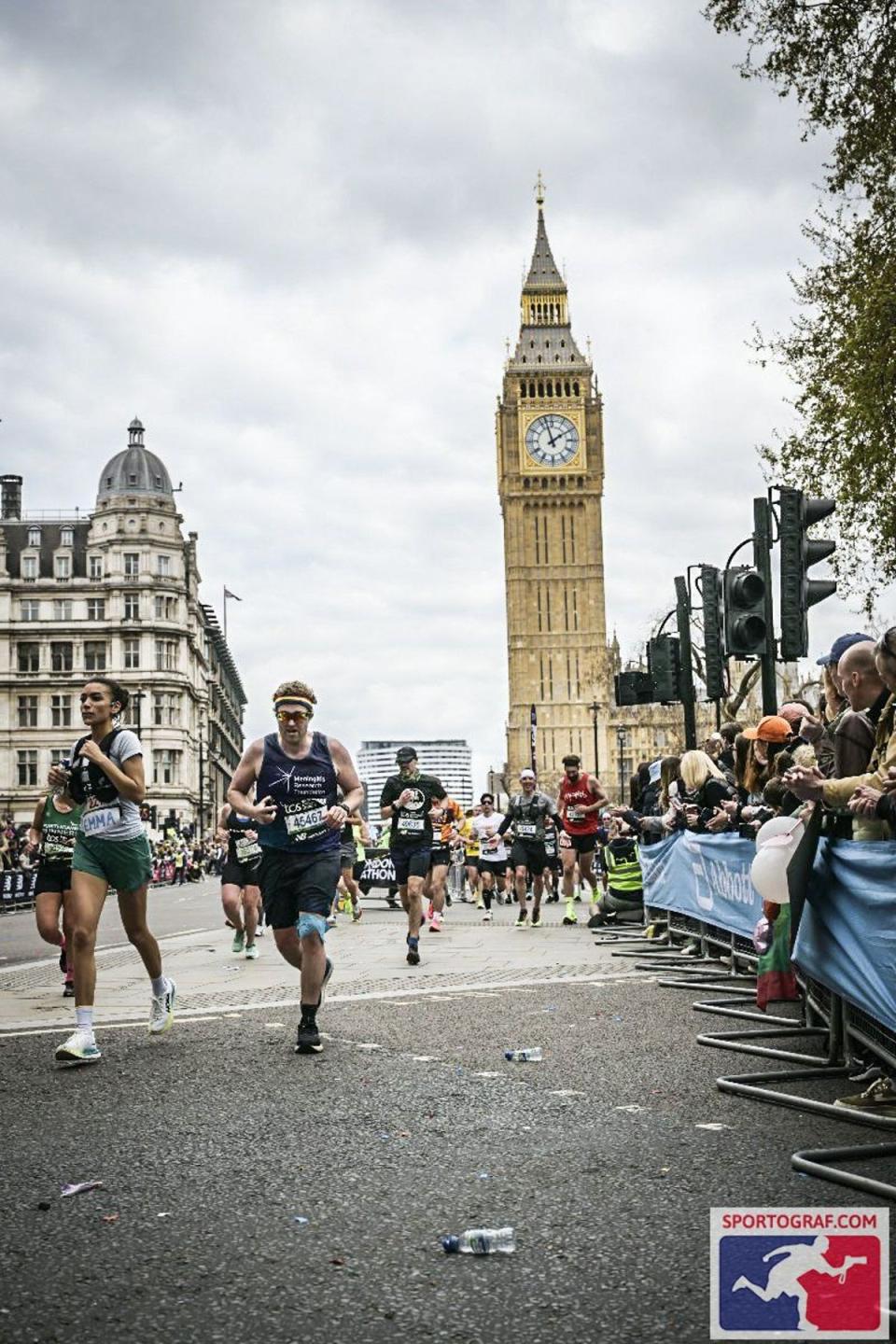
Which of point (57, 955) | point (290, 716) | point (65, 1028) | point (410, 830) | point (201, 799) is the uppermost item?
point (290, 716)

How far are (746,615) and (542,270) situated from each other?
479ft

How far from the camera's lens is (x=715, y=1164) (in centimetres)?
509

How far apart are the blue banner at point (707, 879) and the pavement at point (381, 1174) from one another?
1.50m

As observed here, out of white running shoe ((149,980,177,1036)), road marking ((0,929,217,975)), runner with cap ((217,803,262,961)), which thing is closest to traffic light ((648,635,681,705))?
runner with cap ((217,803,262,961))

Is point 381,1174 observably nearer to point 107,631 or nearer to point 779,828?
point 779,828

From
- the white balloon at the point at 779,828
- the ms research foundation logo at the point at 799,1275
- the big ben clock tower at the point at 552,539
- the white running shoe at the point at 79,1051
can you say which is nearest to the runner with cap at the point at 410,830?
the white running shoe at the point at 79,1051

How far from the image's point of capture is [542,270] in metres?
153

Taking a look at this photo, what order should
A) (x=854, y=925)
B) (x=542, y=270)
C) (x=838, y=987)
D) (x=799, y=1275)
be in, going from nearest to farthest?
(x=799, y=1275)
(x=854, y=925)
(x=838, y=987)
(x=542, y=270)

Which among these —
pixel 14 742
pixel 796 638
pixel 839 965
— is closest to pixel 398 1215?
pixel 839 965

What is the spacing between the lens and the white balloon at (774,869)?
24.0 ft

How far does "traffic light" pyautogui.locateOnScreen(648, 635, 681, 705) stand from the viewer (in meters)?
17.7

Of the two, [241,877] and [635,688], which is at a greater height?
[635,688]

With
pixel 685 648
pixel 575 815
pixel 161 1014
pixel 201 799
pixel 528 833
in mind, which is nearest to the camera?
pixel 161 1014

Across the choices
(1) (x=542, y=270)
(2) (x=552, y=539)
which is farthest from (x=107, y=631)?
(1) (x=542, y=270)
